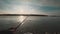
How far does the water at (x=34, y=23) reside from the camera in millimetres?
1974

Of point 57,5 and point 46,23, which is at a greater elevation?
point 57,5

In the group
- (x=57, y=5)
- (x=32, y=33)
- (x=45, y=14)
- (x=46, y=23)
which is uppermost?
(x=57, y=5)

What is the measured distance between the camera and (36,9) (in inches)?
78.6

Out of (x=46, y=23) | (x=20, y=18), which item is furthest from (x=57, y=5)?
(x=20, y=18)

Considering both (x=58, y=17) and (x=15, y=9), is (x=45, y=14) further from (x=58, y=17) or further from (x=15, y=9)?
(x=15, y=9)

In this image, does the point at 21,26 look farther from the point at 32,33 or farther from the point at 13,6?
the point at 13,6

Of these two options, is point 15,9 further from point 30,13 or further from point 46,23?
point 46,23

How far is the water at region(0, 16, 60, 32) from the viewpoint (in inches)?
77.7

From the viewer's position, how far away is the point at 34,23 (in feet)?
6.53

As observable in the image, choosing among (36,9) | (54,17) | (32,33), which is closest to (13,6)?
(36,9)

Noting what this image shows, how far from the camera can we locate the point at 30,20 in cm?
198

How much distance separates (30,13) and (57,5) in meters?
0.41

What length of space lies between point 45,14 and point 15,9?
446 mm

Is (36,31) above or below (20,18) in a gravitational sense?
below
